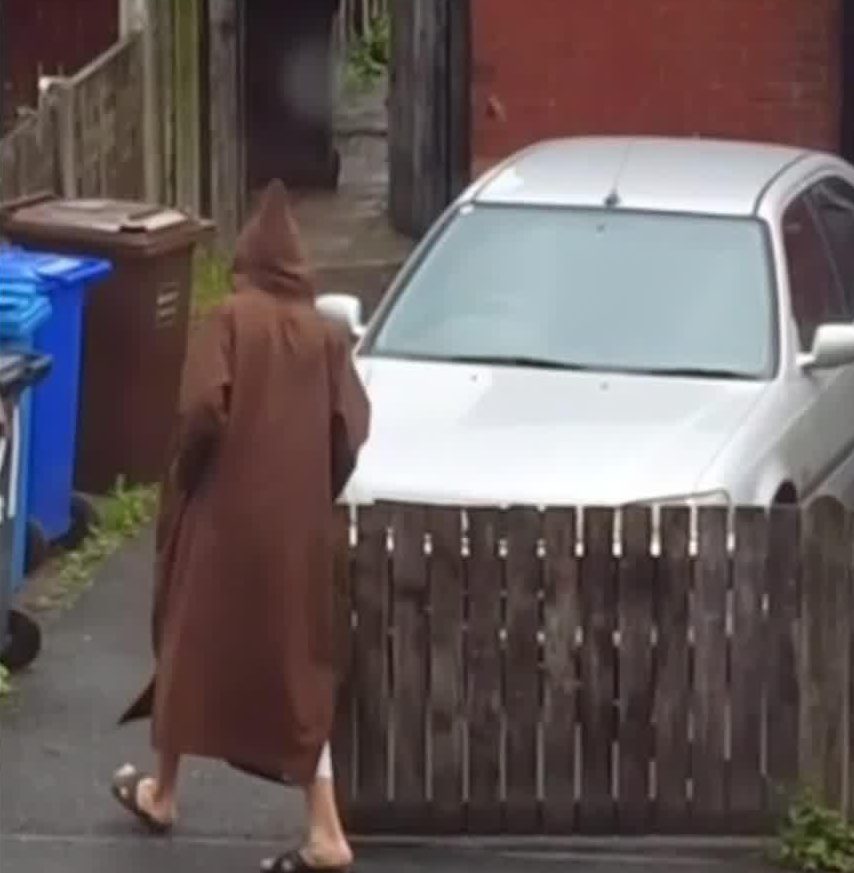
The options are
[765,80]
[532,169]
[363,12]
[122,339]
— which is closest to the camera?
[532,169]

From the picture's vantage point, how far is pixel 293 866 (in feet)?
24.9

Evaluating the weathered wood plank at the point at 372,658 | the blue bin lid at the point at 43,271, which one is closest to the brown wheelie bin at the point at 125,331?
the blue bin lid at the point at 43,271

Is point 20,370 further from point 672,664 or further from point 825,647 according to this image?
point 825,647

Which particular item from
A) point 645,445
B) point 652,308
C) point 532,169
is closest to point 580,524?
point 645,445

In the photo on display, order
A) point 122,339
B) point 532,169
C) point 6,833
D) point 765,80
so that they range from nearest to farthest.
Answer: point 6,833, point 532,169, point 122,339, point 765,80

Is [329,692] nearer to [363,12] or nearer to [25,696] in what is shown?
[25,696]

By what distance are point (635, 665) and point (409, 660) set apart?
0.56 meters

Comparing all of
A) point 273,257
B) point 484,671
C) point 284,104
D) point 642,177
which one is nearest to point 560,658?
point 484,671

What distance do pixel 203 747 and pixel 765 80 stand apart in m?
9.59

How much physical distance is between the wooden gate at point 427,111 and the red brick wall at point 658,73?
947 mm

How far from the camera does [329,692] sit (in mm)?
7539

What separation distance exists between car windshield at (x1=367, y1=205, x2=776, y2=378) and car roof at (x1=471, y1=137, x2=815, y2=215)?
65mm

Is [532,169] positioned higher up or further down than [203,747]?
higher up

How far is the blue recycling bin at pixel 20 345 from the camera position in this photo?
32.3ft
